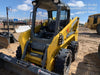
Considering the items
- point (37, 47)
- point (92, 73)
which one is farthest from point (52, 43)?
point (92, 73)

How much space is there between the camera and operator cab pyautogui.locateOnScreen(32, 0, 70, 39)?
2924mm

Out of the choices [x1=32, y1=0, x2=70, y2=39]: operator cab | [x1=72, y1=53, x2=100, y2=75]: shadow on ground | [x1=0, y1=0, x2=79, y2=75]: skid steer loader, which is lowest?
[x1=72, y1=53, x2=100, y2=75]: shadow on ground

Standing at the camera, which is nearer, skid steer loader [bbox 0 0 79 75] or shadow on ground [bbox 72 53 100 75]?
skid steer loader [bbox 0 0 79 75]

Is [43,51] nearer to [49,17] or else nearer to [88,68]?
[49,17]

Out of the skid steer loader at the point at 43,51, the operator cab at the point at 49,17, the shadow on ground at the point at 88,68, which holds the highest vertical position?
the operator cab at the point at 49,17

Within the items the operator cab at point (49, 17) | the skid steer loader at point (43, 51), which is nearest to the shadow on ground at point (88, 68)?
the skid steer loader at point (43, 51)

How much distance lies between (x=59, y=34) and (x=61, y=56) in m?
0.69

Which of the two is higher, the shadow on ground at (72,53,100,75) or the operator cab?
the operator cab

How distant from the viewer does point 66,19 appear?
3.73 metres

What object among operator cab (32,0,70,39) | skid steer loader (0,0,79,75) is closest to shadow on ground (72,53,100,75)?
skid steer loader (0,0,79,75)

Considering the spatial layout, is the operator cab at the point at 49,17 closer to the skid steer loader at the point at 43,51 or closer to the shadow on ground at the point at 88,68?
the skid steer loader at the point at 43,51

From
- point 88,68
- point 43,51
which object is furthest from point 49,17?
point 88,68

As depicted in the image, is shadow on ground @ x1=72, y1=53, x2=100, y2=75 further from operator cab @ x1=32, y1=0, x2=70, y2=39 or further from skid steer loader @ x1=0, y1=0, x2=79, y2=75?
operator cab @ x1=32, y1=0, x2=70, y2=39

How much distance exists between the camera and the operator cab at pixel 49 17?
2.92 m
